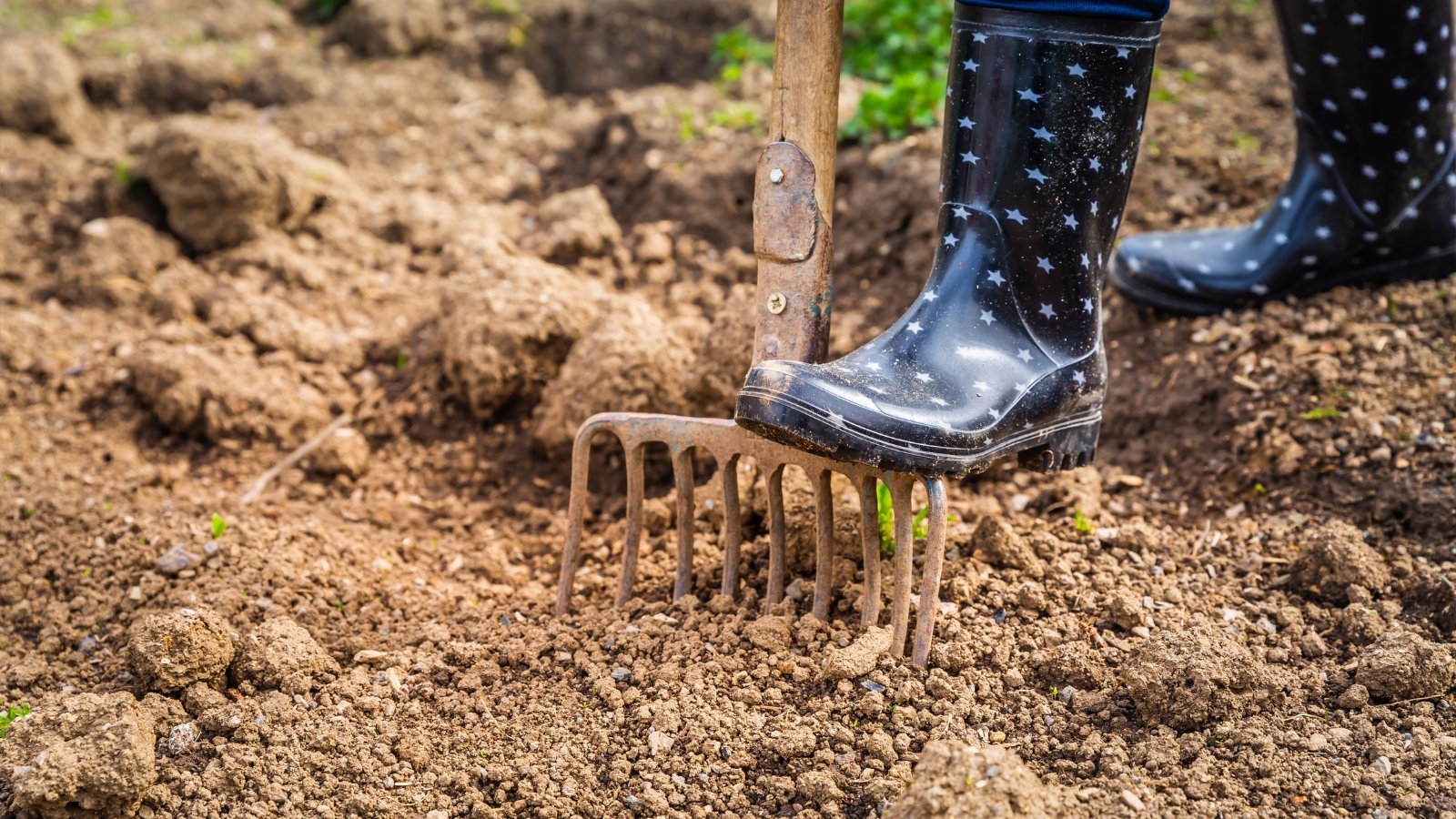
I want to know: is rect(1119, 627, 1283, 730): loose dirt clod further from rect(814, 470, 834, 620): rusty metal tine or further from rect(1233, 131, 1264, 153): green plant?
rect(1233, 131, 1264, 153): green plant

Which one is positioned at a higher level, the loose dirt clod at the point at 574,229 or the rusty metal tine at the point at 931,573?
the loose dirt clod at the point at 574,229

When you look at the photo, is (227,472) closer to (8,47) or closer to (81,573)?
(81,573)

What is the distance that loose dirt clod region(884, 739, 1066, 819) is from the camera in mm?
1630

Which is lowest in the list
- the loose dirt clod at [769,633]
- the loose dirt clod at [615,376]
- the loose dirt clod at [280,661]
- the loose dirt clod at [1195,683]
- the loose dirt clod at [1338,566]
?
the loose dirt clod at [280,661]

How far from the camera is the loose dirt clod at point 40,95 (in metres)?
4.41

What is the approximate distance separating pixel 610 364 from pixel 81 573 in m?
1.19

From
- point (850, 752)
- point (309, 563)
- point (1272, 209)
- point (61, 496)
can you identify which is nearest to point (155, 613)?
point (309, 563)

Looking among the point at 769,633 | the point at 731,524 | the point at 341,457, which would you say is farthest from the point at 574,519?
the point at 341,457

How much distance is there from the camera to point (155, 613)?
2.18 metres

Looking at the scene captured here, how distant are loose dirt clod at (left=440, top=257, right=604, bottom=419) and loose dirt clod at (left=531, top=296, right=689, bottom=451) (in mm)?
140

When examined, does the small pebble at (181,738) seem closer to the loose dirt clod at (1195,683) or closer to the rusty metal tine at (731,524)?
the rusty metal tine at (731,524)

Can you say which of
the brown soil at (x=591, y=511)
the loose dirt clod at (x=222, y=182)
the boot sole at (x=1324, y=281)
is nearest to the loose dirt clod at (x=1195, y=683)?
the brown soil at (x=591, y=511)

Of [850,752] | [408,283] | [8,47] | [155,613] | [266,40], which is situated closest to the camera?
[850,752]

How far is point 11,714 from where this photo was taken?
205 cm
